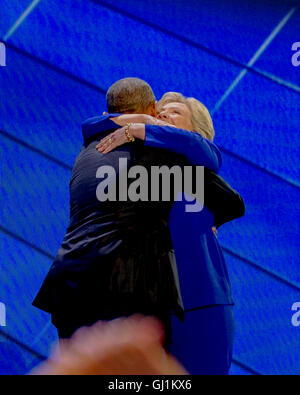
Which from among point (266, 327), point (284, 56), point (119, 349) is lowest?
point (119, 349)

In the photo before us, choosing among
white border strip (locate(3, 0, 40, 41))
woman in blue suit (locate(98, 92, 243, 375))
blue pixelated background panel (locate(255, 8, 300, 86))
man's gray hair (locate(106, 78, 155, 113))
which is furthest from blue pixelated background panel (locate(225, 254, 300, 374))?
white border strip (locate(3, 0, 40, 41))

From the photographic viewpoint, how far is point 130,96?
214cm

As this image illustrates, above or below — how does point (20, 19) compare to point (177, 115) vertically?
above

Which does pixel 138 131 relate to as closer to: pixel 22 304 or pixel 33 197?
pixel 33 197

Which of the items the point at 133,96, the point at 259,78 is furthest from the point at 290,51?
the point at 133,96

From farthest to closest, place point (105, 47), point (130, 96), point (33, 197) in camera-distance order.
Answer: point (105, 47), point (33, 197), point (130, 96)

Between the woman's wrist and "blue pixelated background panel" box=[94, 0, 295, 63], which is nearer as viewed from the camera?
the woman's wrist

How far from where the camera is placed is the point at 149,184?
1969mm

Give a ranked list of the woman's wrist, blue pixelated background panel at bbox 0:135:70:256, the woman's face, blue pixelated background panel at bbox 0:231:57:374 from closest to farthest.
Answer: the woman's wrist < the woman's face < blue pixelated background panel at bbox 0:231:57:374 < blue pixelated background panel at bbox 0:135:70:256

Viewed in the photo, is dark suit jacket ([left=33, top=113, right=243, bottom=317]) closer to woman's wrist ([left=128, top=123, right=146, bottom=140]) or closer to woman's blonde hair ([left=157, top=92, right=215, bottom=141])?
woman's wrist ([left=128, top=123, right=146, bottom=140])

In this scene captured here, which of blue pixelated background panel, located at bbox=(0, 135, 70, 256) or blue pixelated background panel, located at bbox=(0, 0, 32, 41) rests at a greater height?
blue pixelated background panel, located at bbox=(0, 0, 32, 41)

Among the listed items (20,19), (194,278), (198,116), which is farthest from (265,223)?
(20,19)

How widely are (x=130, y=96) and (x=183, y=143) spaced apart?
0.26 metres

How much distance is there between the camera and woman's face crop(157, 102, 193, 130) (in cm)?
243
